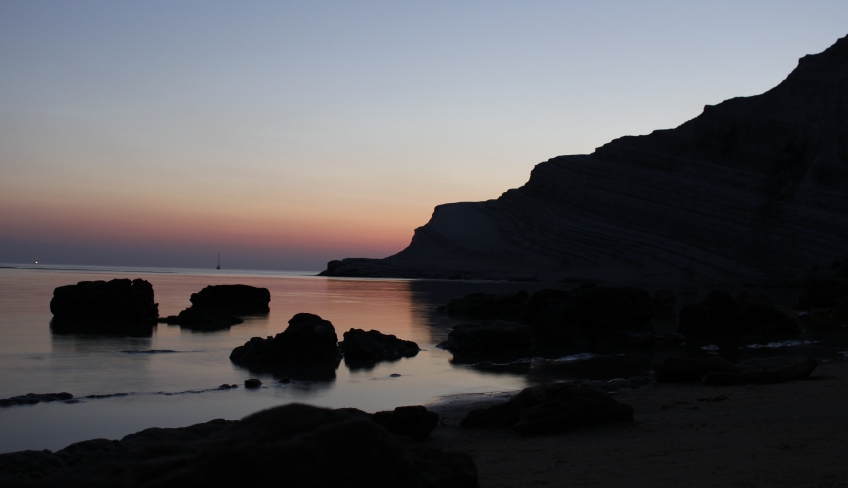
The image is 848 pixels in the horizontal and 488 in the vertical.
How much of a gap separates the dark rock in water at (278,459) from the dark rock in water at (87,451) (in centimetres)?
306

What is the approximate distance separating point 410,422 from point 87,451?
2.83 metres

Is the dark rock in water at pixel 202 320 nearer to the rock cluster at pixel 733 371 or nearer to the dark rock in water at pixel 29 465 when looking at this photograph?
the rock cluster at pixel 733 371

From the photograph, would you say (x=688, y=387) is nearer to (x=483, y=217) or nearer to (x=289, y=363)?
(x=289, y=363)

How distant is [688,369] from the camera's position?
10.8 meters

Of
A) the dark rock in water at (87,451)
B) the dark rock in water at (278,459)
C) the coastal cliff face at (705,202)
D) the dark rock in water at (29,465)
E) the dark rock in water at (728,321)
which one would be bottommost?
the dark rock in water at (728,321)

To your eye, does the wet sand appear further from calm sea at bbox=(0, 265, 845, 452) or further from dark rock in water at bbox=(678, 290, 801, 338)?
dark rock in water at bbox=(678, 290, 801, 338)

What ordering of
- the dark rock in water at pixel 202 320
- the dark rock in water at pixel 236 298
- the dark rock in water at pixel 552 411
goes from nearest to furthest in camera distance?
the dark rock in water at pixel 552 411 → the dark rock in water at pixel 202 320 → the dark rock in water at pixel 236 298

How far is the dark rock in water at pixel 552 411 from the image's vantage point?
7129mm

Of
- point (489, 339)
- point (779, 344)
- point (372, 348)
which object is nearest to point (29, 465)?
point (372, 348)

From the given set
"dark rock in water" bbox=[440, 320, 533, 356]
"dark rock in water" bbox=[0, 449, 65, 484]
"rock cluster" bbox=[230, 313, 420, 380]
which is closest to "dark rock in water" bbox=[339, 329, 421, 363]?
"rock cluster" bbox=[230, 313, 420, 380]

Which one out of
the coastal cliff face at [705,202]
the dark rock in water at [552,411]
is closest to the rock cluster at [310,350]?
the dark rock in water at [552,411]

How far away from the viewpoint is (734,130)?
6675 cm

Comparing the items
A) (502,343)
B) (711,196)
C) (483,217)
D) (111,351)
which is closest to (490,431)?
(502,343)

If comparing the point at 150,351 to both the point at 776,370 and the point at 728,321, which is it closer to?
the point at 776,370
